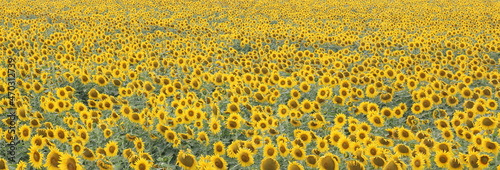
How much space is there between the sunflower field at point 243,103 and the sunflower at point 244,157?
2 centimetres

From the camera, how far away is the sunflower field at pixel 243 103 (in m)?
4.95

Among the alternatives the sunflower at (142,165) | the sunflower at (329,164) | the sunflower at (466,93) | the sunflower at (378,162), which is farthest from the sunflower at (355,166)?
the sunflower at (466,93)

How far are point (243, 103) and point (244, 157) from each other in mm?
2336

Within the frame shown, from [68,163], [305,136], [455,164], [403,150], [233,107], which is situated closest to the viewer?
[68,163]

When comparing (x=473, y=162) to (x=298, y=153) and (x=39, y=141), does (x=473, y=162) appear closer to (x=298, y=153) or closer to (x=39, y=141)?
(x=298, y=153)

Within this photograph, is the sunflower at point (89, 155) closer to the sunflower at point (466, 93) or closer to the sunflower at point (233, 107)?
the sunflower at point (233, 107)

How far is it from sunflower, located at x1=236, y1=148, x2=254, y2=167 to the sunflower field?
0.02 metres

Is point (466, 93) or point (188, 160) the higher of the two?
point (466, 93)

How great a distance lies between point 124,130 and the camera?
20.1 feet

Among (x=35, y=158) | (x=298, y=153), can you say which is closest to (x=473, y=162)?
(x=298, y=153)

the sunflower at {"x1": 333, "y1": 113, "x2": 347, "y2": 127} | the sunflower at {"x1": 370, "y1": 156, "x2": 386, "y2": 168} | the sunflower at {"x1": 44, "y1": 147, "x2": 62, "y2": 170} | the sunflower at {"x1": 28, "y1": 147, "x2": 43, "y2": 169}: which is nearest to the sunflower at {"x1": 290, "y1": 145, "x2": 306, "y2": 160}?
the sunflower at {"x1": 370, "y1": 156, "x2": 386, "y2": 168}

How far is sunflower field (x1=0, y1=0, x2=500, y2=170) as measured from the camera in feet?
16.3

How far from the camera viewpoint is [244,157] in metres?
4.72

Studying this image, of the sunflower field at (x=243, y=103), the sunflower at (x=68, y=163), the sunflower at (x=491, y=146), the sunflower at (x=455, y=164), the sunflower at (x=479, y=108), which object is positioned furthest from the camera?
the sunflower at (x=479, y=108)
